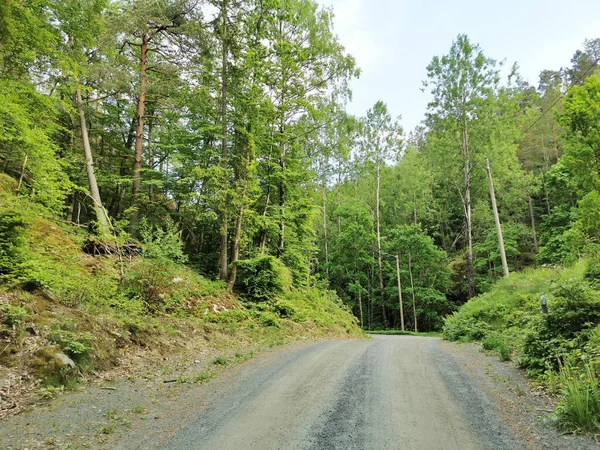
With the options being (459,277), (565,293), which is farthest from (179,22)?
(459,277)

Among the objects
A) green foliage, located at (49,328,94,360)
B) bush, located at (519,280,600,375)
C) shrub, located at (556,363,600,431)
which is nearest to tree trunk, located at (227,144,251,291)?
green foliage, located at (49,328,94,360)

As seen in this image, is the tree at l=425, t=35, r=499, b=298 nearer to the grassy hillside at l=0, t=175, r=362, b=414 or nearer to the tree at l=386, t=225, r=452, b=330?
the tree at l=386, t=225, r=452, b=330

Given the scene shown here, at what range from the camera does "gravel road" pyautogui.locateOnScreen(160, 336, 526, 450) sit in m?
3.44

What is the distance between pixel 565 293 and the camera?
5.96 meters

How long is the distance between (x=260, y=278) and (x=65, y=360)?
828 centimetres

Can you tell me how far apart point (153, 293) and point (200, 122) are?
8983 mm

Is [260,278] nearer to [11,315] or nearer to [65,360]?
[65,360]

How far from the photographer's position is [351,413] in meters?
4.16

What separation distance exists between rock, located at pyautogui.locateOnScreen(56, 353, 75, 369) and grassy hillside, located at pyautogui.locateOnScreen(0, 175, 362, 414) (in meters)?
0.01

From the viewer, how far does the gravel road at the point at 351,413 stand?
3439 millimetres

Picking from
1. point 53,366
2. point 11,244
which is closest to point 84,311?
point 53,366

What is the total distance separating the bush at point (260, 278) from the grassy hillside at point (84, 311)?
0.96 metres

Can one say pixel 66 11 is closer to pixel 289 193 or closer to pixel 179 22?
pixel 179 22

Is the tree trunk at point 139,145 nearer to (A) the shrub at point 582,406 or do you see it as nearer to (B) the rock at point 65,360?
(B) the rock at point 65,360
